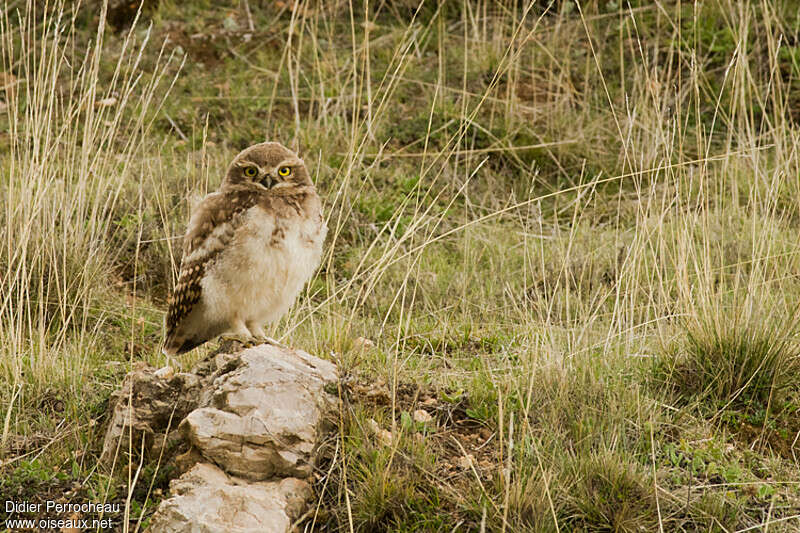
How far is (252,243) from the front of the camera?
157 inches

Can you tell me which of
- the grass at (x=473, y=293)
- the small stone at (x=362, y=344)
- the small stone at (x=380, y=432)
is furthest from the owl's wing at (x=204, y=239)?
the small stone at (x=380, y=432)

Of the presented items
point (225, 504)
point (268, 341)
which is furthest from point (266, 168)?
point (225, 504)

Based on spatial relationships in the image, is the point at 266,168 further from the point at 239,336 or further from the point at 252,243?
the point at 239,336

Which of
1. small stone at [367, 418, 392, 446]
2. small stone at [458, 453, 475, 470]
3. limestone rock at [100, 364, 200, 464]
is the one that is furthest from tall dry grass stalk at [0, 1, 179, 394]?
small stone at [458, 453, 475, 470]

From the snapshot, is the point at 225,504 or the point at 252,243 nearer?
the point at 225,504

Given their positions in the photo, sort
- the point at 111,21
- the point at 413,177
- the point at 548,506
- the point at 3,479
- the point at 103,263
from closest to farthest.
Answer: the point at 548,506 < the point at 3,479 < the point at 103,263 < the point at 413,177 < the point at 111,21

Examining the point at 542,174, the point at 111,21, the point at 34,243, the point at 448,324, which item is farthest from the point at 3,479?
the point at 111,21

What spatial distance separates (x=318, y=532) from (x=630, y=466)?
1145 mm

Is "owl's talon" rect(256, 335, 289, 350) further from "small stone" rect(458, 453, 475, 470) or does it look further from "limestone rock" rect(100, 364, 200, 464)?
"small stone" rect(458, 453, 475, 470)

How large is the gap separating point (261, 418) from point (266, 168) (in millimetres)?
1181

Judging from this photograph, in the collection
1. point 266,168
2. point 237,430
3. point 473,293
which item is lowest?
point 473,293

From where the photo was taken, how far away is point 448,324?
493 cm

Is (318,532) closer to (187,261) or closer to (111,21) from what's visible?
(187,261)

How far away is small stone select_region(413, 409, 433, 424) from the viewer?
3.75 metres
